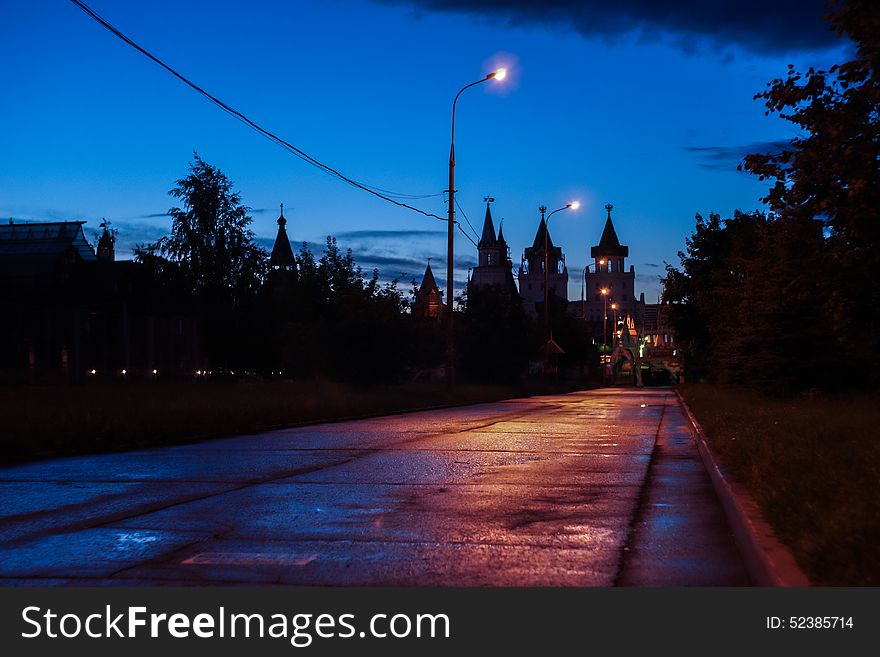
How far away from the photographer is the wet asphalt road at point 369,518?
7020 millimetres

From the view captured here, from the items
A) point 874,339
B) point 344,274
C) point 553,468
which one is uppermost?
point 344,274

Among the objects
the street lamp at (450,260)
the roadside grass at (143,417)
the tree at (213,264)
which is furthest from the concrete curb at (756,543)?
the tree at (213,264)

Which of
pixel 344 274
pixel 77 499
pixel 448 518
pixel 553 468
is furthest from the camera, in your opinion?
pixel 344 274

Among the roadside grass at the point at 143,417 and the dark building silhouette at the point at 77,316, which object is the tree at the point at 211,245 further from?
the roadside grass at the point at 143,417

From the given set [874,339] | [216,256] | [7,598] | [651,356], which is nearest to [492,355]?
[216,256]

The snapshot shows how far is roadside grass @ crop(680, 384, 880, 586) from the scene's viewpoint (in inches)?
243

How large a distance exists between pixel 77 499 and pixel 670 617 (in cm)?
744

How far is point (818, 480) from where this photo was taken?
30.9 ft

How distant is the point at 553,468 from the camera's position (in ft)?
45.8

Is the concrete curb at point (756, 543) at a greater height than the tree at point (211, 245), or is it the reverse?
the tree at point (211, 245)

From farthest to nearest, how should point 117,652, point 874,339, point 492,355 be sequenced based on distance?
point 492,355, point 874,339, point 117,652

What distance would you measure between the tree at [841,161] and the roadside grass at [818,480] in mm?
2346

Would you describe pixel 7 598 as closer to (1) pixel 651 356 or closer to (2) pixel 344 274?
(2) pixel 344 274

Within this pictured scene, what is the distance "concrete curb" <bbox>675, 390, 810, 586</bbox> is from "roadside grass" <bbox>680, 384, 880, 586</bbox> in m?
0.09
